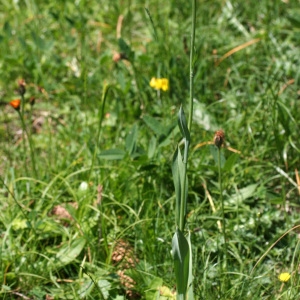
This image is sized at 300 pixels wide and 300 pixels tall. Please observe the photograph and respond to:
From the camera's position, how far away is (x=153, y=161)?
86.0 inches

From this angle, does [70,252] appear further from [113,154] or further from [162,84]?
[162,84]

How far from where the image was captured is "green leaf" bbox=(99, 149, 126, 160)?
2.17m

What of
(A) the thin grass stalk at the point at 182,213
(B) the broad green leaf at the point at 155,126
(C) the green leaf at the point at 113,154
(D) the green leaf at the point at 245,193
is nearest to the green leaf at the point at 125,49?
(B) the broad green leaf at the point at 155,126

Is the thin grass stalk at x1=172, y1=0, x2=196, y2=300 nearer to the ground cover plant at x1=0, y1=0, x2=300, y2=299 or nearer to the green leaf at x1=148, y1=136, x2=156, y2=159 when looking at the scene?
the ground cover plant at x1=0, y1=0, x2=300, y2=299

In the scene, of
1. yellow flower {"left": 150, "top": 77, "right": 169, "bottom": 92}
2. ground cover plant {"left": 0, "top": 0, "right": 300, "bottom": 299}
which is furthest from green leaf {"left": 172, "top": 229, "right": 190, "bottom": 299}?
yellow flower {"left": 150, "top": 77, "right": 169, "bottom": 92}

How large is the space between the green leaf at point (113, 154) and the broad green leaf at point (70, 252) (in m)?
0.35

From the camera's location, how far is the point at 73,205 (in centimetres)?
221

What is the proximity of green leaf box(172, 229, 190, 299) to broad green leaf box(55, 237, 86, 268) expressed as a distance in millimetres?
532

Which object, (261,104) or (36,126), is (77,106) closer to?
(36,126)

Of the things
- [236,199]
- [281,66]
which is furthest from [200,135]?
[281,66]

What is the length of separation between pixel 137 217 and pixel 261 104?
0.80 meters

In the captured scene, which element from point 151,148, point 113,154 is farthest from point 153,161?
point 113,154

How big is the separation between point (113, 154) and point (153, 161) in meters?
0.15

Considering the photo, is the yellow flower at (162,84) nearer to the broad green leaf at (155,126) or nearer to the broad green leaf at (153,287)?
the broad green leaf at (155,126)
